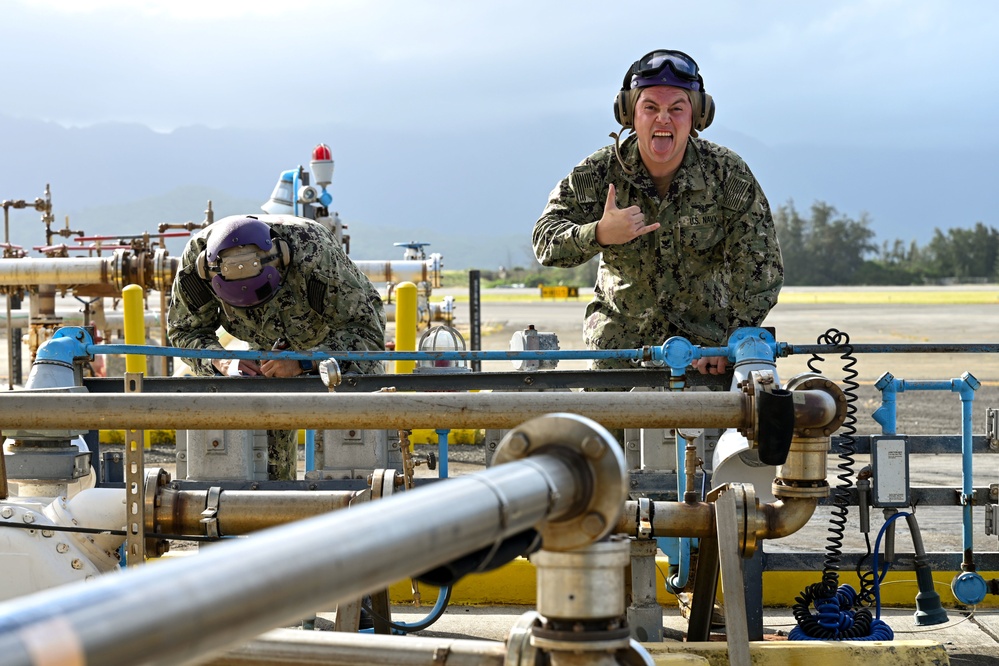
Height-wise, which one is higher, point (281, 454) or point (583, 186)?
point (583, 186)

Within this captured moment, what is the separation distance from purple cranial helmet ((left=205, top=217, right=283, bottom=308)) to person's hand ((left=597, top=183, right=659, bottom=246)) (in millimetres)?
1991

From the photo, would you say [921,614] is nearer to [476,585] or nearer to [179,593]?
[476,585]

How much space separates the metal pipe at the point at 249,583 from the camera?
104 cm

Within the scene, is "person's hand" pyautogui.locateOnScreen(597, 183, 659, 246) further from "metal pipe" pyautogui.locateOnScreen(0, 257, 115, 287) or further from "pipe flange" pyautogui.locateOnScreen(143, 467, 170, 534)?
"metal pipe" pyautogui.locateOnScreen(0, 257, 115, 287)

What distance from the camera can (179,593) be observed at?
1.11m

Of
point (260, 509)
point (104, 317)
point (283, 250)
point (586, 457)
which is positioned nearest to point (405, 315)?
point (283, 250)

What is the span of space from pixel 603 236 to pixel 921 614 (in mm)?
2076

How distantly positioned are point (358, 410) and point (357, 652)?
2.03ft

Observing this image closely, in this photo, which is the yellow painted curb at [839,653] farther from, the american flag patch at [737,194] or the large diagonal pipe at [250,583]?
the large diagonal pipe at [250,583]

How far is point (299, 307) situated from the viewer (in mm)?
6781

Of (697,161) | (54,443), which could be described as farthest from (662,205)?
(54,443)

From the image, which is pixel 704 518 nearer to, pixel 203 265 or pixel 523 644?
pixel 523 644

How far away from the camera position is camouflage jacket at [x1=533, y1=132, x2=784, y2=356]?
5648mm

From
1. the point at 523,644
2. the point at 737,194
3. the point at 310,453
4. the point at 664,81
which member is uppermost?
the point at 664,81
